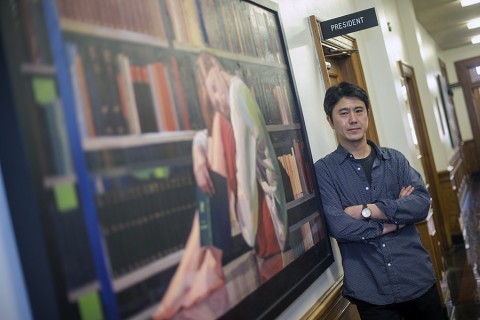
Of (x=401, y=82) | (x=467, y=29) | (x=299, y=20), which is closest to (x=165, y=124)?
(x=299, y=20)

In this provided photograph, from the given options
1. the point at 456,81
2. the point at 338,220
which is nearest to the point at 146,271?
the point at 338,220

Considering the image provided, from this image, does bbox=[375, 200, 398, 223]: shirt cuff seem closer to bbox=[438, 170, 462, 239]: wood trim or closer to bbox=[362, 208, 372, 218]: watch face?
bbox=[362, 208, 372, 218]: watch face

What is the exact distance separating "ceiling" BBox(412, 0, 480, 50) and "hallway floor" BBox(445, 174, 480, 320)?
11.0 feet

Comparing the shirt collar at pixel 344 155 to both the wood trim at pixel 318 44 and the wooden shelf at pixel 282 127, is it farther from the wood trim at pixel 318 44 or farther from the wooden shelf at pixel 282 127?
the wood trim at pixel 318 44

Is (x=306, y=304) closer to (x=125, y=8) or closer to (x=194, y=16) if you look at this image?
(x=194, y=16)

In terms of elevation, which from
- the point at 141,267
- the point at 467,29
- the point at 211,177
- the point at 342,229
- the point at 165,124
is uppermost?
the point at 467,29

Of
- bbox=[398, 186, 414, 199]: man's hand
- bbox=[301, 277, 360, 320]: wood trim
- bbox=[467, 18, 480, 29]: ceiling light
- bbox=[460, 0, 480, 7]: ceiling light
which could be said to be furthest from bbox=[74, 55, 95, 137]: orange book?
bbox=[467, 18, 480, 29]: ceiling light

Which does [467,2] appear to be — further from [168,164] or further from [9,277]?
[9,277]

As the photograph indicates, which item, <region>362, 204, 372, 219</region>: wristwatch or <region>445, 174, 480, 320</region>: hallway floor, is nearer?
<region>362, 204, 372, 219</region>: wristwatch

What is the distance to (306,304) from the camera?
6.93 ft

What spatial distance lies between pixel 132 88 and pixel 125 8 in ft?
0.73

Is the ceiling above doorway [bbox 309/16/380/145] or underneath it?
above

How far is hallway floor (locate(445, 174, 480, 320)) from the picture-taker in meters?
4.11

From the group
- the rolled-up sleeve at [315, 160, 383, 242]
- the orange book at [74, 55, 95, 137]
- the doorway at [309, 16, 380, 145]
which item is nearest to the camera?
the orange book at [74, 55, 95, 137]
